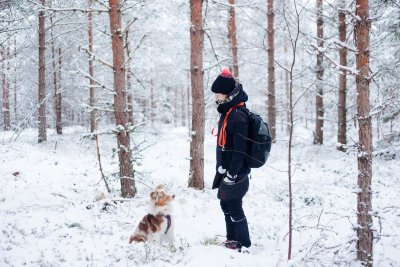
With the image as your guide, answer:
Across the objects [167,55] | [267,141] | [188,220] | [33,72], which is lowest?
[188,220]

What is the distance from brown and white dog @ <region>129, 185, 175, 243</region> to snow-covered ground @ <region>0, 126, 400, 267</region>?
0.26 meters

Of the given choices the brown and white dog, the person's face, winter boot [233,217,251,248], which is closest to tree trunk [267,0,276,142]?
the brown and white dog

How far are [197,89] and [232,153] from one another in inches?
202

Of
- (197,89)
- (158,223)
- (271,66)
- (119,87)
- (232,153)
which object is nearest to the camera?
(232,153)

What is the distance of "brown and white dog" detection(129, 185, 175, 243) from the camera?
5.88m

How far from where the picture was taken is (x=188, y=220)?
791 centimetres

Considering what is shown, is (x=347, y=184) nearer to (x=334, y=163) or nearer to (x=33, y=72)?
Answer: (x=334, y=163)

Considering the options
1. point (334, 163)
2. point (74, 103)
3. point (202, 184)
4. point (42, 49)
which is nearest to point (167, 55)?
point (74, 103)

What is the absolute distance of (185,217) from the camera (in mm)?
8180

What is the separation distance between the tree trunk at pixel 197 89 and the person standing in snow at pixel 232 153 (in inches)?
185

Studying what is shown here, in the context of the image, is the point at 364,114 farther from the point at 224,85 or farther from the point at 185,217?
the point at 185,217

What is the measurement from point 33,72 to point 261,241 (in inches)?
943

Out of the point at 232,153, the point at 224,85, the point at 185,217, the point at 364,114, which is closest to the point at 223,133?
the point at 232,153

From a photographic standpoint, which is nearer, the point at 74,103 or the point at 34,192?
the point at 34,192
